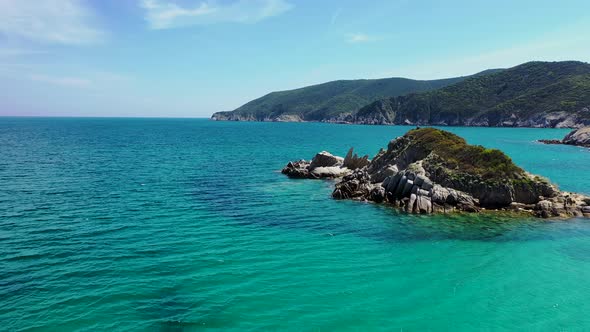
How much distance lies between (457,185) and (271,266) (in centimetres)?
2739

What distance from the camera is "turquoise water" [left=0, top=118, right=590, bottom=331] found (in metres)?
18.8

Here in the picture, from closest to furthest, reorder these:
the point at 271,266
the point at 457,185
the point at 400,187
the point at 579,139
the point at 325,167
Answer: the point at 271,266 → the point at 457,185 → the point at 400,187 → the point at 325,167 → the point at 579,139

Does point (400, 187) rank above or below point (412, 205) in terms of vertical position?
above

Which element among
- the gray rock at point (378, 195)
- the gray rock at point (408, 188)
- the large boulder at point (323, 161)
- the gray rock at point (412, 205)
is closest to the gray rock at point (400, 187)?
the gray rock at point (408, 188)

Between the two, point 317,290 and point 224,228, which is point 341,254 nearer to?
point 317,290

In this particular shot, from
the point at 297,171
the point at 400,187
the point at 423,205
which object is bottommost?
the point at 423,205

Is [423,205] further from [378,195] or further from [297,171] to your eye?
[297,171]

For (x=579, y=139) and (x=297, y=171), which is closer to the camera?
(x=297, y=171)

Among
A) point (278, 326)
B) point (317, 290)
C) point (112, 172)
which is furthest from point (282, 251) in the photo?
point (112, 172)

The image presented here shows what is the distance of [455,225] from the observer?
3462 centimetres

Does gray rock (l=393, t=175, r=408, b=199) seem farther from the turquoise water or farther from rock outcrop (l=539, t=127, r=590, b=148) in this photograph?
rock outcrop (l=539, t=127, r=590, b=148)

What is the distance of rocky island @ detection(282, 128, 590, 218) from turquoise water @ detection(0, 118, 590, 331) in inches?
134

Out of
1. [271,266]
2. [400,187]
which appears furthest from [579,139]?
[271,266]

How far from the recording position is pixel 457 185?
4288cm
